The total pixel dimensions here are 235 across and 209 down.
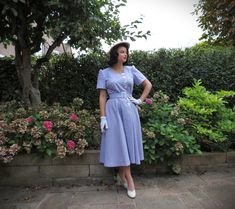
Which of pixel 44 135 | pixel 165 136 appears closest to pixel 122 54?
pixel 165 136

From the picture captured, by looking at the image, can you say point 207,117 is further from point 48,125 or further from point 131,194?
point 48,125

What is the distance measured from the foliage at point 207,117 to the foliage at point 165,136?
18cm

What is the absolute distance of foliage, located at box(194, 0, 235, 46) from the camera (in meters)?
10.1

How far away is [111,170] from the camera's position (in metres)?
3.88

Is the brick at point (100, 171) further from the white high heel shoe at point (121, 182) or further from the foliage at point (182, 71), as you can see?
the foliage at point (182, 71)

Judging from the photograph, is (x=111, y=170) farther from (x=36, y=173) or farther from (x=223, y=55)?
(x=223, y=55)

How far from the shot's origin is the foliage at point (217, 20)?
1015cm

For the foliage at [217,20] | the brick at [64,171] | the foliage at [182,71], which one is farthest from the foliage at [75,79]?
the foliage at [217,20]

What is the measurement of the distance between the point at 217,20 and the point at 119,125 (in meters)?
9.56

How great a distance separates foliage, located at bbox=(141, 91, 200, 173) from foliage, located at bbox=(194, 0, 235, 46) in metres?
6.30

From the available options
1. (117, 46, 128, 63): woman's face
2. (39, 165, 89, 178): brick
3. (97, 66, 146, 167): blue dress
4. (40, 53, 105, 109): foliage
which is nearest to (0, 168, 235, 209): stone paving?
(39, 165, 89, 178): brick

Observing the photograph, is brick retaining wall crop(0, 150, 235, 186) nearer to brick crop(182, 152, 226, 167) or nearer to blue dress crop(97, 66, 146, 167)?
blue dress crop(97, 66, 146, 167)

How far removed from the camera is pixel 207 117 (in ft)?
14.8

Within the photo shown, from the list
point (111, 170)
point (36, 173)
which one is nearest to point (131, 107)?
point (111, 170)
